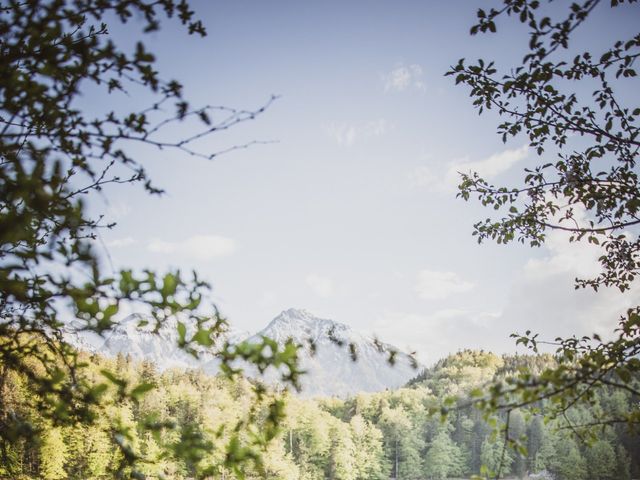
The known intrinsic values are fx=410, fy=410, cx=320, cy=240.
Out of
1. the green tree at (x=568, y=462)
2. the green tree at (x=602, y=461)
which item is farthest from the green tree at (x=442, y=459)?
the green tree at (x=602, y=461)

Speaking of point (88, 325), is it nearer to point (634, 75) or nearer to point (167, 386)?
point (634, 75)

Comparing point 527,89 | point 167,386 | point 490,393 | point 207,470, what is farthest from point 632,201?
point 167,386

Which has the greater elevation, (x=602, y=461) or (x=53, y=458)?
(x=53, y=458)

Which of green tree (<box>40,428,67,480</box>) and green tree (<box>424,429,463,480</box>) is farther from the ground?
green tree (<box>40,428,67,480</box>)

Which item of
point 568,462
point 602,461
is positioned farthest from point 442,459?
point 602,461

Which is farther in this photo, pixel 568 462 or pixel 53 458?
pixel 568 462

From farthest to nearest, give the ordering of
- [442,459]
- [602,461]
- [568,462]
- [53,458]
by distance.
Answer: [442,459], [568,462], [602,461], [53,458]

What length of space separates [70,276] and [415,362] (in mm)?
1785

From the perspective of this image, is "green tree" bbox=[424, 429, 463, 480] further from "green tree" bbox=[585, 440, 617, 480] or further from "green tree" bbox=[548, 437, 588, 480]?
"green tree" bbox=[585, 440, 617, 480]

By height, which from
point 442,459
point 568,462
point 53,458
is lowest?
point 568,462

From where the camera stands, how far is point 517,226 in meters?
4.94

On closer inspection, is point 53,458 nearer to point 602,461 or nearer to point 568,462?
point 568,462

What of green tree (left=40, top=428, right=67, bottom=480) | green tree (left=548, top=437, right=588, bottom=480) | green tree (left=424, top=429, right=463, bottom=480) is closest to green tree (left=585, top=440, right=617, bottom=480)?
green tree (left=548, top=437, right=588, bottom=480)

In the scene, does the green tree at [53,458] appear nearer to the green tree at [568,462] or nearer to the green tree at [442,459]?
the green tree at [442,459]
